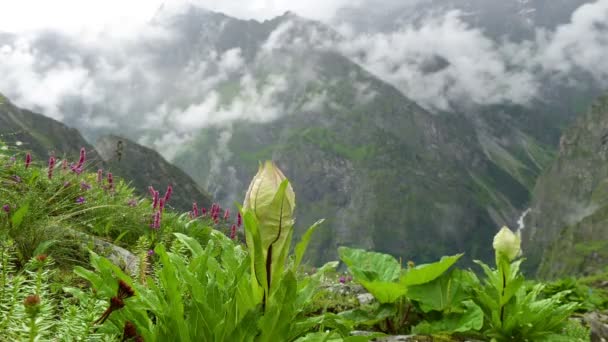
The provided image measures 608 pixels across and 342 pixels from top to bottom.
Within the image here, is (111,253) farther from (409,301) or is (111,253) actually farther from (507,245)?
(507,245)

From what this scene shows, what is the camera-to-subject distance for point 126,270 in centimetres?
527

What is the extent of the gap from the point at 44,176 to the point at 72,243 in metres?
3.13

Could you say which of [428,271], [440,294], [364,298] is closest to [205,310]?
[428,271]

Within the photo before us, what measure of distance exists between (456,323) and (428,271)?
0.71 meters

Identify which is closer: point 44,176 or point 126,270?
point 126,270

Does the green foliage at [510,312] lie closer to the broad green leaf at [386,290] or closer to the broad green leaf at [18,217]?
the broad green leaf at [386,290]

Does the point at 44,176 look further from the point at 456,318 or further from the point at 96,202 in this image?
the point at 456,318

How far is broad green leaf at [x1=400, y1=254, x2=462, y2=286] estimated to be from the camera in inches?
230

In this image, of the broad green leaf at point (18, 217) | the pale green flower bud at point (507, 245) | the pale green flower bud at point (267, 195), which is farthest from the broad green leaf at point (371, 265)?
the broad green leaf at point (18, 217)

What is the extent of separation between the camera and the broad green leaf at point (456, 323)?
18.5 feet

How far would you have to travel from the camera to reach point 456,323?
582 cm

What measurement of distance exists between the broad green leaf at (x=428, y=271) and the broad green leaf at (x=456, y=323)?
0.50 m

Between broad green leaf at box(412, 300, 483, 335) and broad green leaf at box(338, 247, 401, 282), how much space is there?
0.77m

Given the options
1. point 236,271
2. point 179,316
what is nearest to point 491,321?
point 236,271
